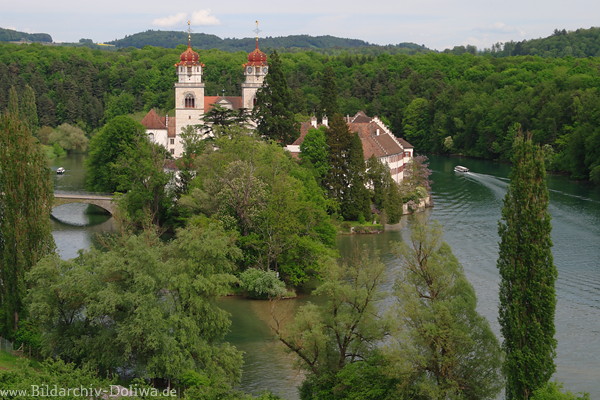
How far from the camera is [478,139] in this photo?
95.5m

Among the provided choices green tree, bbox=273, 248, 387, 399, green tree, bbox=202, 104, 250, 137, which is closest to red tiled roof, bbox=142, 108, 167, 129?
green tree, bbox=202, 104, 250, 137

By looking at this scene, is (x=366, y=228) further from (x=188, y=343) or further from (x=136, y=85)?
(x=136, y=85)

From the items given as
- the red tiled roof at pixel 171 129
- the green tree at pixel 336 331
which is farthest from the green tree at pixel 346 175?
the green tree at pixel 336 331

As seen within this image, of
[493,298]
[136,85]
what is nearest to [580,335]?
[493,298]

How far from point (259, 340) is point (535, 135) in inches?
2354

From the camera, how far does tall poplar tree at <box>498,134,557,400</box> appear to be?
77.3 ft

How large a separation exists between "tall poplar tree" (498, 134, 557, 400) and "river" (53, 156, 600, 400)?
6.13 metres

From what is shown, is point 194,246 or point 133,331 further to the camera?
point 194,246

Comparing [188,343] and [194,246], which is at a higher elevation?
[194,246]

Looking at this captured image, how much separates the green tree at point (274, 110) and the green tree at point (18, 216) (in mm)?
26871

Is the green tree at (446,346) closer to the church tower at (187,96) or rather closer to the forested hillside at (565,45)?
the church tower at (187,96)

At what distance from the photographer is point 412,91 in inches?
4574

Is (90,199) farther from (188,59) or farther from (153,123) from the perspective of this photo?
(188,59)

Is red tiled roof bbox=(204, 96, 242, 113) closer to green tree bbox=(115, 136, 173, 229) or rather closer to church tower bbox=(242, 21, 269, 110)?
church tower bbox=(242, 21, 269, 110)
